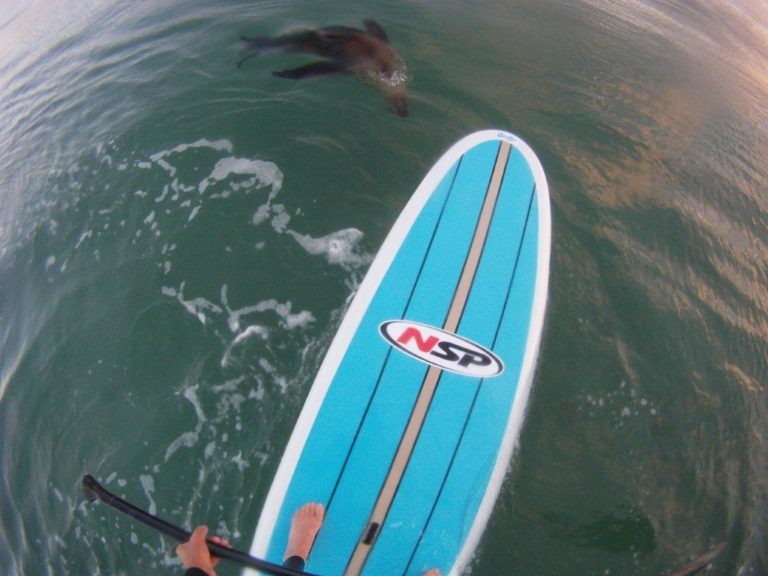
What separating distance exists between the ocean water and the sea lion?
0.19 meters

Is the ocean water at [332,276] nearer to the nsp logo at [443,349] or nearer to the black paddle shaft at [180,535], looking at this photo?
the nsp logo at [443,349]

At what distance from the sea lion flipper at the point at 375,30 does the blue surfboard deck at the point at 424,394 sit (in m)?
3.30

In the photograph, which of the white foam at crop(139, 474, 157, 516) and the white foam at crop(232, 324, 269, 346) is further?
the white foam at crop(232, 324, 269, 346)

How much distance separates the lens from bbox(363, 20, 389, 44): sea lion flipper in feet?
20.3

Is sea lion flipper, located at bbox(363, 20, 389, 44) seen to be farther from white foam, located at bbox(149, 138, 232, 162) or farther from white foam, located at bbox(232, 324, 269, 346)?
white foam, located at bbox(232, 324, 269, 346)

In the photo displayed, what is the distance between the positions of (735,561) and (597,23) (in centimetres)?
732

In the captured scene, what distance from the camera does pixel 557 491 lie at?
3121 mm

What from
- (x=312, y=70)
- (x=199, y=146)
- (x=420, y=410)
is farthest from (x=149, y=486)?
(x=312, y=70)

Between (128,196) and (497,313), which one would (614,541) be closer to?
(497,313)

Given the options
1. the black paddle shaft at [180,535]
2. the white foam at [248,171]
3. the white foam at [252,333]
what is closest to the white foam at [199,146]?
the white foam at [248,171]

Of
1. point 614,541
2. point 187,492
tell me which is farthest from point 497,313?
point 187,492

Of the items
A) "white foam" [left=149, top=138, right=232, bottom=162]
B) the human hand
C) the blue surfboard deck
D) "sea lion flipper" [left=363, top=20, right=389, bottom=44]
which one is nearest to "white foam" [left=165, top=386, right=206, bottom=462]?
the blue surfboard deck

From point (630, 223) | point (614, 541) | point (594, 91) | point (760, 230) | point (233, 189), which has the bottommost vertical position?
point (614, 541)

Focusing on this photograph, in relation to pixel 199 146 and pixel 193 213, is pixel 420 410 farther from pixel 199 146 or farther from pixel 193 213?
pixel 199 146
